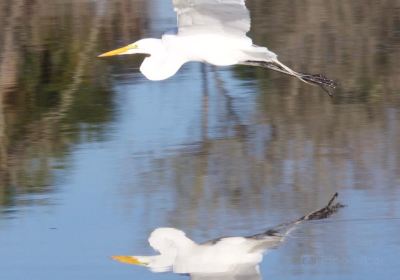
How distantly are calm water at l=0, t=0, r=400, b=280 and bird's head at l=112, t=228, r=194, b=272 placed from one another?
66mm

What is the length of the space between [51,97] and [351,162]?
344 centimetres

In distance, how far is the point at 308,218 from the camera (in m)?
6.77

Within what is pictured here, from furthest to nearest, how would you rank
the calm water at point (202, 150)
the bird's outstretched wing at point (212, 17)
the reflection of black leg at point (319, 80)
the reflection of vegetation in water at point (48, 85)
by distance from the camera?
the reflection of black leg at point (319, 80), the reflection of vegetation in water at point (48, 85), the bird's outstretched wing at point (212, 17), the calm water at point (202, 150)

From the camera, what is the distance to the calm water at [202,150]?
6.44 meters

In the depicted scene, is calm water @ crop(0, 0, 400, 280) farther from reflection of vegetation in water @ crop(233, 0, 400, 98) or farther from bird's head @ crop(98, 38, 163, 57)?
bird's head @ crop(98, 38, 163, 57)

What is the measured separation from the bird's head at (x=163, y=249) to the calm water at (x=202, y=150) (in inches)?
2.6

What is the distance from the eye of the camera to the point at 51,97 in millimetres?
10312

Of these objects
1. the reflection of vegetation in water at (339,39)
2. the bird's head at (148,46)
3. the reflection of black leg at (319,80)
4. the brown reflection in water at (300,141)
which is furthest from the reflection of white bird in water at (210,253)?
the reflection of vegetation in water at (339,39)

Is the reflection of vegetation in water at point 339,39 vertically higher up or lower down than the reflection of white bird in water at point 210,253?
higher up

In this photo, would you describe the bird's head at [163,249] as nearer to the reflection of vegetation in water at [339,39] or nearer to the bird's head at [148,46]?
the bird's head at [148,46]

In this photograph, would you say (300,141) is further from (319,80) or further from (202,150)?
(319,80)

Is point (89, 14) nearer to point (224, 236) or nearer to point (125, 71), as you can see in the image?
point (125, 71)

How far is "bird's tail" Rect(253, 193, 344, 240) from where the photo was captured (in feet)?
21.4

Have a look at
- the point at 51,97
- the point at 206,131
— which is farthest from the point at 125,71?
the point at 206,131
